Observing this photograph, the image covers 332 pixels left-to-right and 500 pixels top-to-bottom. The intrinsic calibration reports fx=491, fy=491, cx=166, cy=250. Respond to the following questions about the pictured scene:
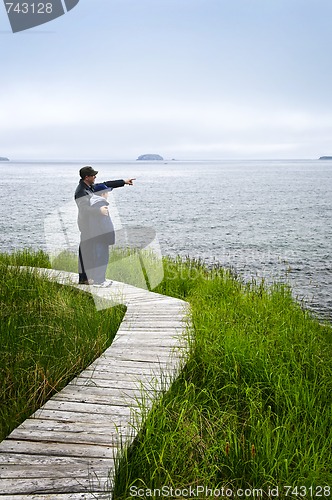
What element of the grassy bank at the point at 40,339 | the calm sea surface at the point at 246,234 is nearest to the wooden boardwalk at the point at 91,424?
the grassy bank at the point at 40,339

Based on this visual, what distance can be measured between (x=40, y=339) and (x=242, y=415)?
84.4 inches

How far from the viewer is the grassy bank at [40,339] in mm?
3912

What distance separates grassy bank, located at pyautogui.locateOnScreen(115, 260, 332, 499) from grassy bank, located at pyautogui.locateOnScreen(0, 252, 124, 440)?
37.7 inches

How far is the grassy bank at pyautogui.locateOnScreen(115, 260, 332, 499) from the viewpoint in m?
3.05

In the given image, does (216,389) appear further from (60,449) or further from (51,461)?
(51,461)

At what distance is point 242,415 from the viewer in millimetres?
3994

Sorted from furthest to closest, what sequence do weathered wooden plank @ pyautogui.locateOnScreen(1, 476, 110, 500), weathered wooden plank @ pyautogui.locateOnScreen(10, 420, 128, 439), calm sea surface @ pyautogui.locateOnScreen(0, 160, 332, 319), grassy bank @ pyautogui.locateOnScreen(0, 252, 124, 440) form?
1. calm sea surface @ pyautogui.locateOnScreen(0, 160, 332, 319)
2. grassy bank @ pyautogui.locateOnScreen(0, 252, 124, 440)
3. weathered wooden plank @ pyautogui.locateOnScreen(10, 420, 128, 439)
4. weathered wooden plank @ pyautogui.locateOnScreen(1, 476, 110, 500)

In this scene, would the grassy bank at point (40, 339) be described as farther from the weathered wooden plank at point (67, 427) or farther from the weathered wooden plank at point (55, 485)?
the weathered wooden plank at point (55, 485)

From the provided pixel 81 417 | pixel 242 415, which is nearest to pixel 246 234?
pixel 242 415

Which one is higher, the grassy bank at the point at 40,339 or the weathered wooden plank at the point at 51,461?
the grassy bank at the point at 40,339

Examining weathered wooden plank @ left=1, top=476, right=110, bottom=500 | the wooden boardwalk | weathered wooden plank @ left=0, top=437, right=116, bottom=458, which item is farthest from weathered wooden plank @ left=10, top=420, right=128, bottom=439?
weathered wooden plank @ left=1, top=476, right=110, bottom=500

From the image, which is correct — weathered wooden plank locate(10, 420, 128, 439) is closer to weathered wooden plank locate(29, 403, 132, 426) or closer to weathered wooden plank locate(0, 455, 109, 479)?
weathered wooden plank locate(29, 403, 132, 426)

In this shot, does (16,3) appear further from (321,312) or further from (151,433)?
(321,312)

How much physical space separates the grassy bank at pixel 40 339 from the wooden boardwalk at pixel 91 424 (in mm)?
121
